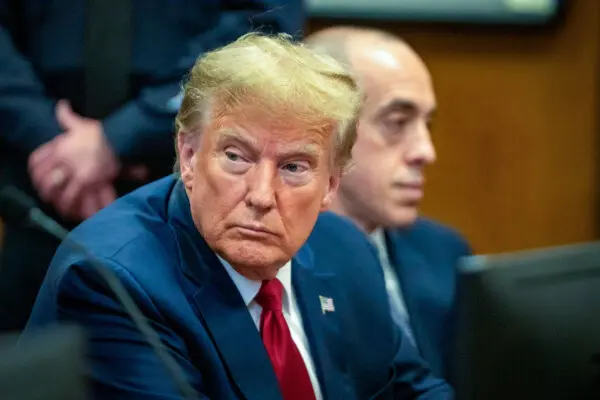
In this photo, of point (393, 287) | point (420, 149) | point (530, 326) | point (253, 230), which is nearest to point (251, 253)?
point (253, 230)

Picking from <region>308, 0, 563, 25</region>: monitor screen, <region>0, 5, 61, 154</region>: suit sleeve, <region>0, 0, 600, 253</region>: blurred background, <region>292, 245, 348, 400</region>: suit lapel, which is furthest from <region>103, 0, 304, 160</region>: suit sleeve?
<region>0, 0, 600, 253</region>: blurred background

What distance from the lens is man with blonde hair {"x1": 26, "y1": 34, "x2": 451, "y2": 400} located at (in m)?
1.38

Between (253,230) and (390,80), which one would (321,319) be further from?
(390,80)

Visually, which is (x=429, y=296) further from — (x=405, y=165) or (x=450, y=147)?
(x=450, y=147)

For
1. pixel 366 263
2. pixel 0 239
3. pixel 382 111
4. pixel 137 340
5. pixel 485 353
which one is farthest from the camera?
pixel 382 111

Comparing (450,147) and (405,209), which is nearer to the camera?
(405,209)

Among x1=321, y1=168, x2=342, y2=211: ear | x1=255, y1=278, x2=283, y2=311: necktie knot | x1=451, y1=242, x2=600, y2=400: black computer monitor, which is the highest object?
x1=321, y1=168, x2=342, y2=211: ear

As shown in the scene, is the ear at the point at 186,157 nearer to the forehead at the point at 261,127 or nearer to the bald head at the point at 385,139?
the forehead at the point at 261,127

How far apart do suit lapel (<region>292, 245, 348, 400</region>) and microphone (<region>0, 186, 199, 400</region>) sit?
0.27 meters

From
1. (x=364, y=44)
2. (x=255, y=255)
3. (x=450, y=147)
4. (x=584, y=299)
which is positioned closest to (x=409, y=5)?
(x=450, y=147)

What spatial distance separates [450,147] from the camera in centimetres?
343

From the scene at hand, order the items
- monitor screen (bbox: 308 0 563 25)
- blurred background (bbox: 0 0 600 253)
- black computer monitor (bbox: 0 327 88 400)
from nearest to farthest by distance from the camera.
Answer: black computer monitor (bbox: 0 327 88 400) → monitor screen (bbox: 308 0 563 25) → blurred background (bbox: 0 0 600 253)

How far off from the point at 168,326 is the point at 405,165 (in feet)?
2.95

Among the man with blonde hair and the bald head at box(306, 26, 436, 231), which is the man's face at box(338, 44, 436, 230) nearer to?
the bald head at box(306, 26, 436, 231)
